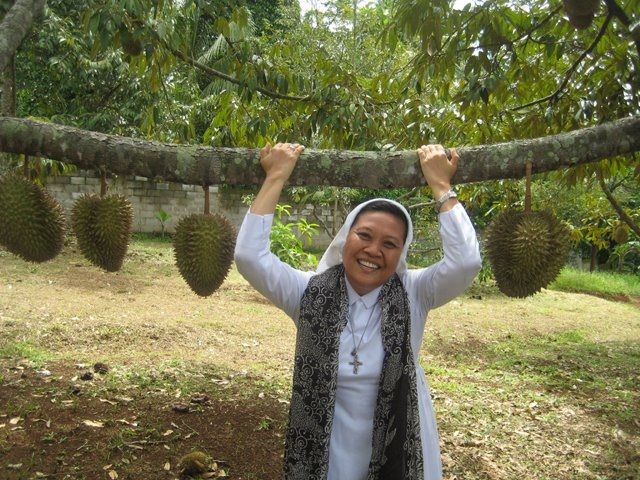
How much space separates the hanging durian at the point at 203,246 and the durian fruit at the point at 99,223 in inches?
11.7

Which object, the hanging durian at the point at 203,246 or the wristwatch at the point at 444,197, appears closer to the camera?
the wristwatch at the point at 444,197

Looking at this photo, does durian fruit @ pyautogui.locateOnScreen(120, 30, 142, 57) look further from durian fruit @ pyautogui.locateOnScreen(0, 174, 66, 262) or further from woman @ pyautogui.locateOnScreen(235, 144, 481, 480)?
woman @ pyautogui.locateOnScreen(235, 144, 481, 480)

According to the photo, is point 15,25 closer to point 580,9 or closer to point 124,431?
point 124,431

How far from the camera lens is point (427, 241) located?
11195mm

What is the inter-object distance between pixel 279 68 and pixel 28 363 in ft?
9.13

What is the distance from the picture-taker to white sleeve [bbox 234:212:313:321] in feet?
5.93

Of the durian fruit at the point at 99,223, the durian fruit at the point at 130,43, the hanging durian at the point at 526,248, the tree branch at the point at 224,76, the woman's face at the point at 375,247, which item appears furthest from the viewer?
the tree branch at the point at 224,76

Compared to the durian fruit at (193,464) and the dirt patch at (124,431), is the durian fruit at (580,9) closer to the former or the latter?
the dirt patch at (124,431)

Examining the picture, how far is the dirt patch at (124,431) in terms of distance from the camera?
9.30 feet

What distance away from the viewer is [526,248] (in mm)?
2037

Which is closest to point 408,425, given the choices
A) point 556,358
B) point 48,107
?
point 556,358

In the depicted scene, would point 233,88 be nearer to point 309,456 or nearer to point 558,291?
point 309,456

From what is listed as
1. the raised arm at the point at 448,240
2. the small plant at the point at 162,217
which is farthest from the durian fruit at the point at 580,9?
the small plant at the point at 162,217

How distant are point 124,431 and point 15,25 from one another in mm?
2143
